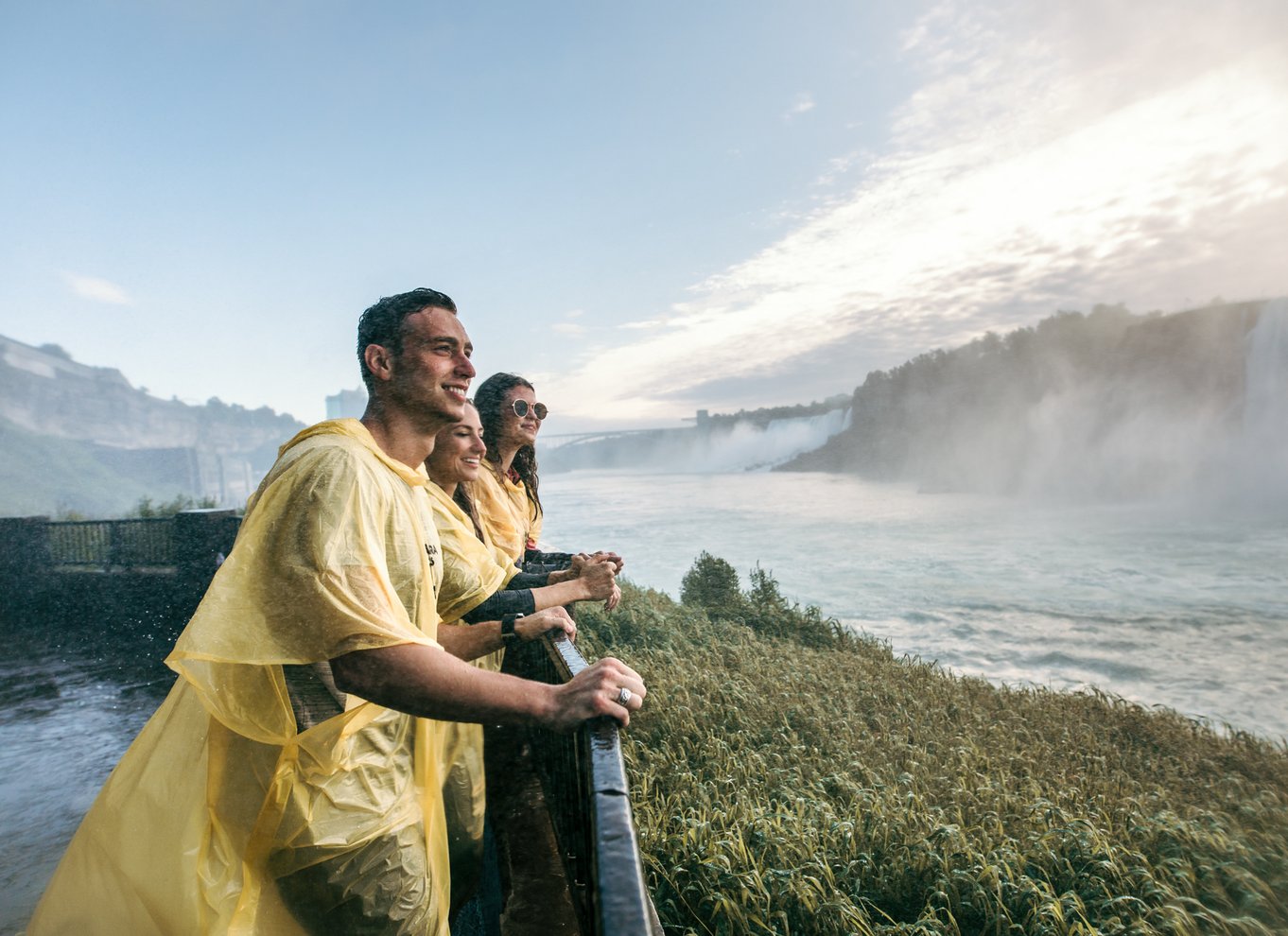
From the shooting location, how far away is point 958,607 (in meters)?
35.0

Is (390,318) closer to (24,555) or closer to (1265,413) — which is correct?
(24,555)

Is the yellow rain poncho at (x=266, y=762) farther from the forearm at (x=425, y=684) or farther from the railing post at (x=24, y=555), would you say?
the railing post at (x=24, y=555)

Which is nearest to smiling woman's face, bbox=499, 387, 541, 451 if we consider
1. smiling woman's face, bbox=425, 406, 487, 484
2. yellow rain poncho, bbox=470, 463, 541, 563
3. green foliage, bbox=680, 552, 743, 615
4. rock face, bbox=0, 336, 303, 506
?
yellow rain poncho, bbox=470, 463, 541, 563

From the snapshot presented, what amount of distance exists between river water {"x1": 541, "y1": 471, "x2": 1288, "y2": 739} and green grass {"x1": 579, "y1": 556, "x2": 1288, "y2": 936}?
6.37ft

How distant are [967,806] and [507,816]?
15.6 ft

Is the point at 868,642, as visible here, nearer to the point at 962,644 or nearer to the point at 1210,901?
the point at 1210,901

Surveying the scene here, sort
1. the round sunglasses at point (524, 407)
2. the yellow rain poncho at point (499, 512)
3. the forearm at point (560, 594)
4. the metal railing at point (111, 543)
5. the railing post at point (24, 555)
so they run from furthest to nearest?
the metal railing at point (111, 543), the railing post at point (24, 555), the round sunglasses at point (524, 407), the yellow rain poncho at point (499, 512), the forearm at point (560, 594)

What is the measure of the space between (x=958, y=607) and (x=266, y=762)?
126ft

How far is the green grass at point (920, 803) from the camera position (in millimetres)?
3723

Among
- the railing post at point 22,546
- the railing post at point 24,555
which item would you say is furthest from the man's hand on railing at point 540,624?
the railing post at point 22,546

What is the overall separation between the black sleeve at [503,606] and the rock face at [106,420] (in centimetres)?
12191

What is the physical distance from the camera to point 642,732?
21.2 feet

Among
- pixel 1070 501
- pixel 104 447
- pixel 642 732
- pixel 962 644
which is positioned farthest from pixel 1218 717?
pixel 104 447

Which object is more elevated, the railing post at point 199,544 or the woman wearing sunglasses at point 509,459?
the woman wearing sunglasses at point 509,459
